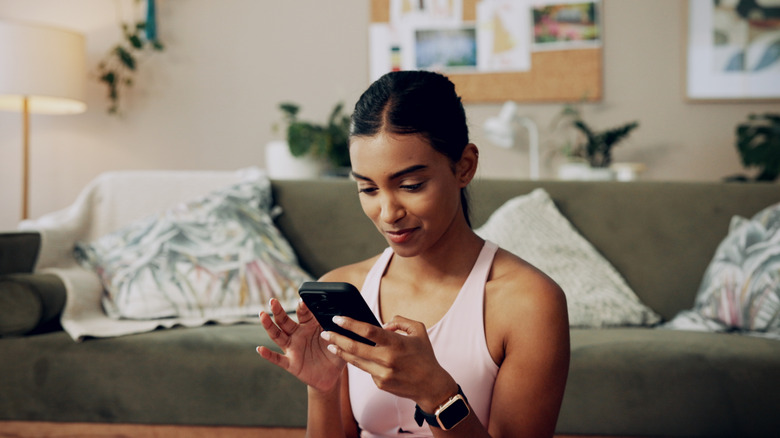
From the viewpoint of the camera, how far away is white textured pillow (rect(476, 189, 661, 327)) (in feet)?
6.44

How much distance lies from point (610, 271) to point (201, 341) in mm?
1274

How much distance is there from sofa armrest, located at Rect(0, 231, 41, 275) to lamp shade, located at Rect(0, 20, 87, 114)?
0.91 meters

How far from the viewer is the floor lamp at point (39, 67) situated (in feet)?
8.27

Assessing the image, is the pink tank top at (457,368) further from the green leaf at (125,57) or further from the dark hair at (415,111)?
the green leaf at (125,57)

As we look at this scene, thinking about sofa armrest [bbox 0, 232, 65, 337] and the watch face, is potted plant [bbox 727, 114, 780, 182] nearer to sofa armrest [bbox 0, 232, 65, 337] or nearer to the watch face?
the watch face

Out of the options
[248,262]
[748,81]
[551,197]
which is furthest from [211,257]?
[748,81]

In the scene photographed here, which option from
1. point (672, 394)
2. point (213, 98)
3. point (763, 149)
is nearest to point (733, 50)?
point (763, 149)

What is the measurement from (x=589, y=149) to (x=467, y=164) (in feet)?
6.84

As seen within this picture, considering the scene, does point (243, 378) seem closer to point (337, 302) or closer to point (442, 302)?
point (442, 302)

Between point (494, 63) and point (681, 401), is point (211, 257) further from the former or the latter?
point (494, 63)

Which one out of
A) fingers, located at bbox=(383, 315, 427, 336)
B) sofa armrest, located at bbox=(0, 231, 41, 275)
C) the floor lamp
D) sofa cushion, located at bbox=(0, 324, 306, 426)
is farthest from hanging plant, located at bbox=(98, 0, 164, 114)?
fingers, located at bbox=(383, 315, 427, 336)

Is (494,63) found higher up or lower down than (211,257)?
higher up

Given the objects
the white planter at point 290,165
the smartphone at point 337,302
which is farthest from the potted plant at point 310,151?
the smartphone at point 337,302

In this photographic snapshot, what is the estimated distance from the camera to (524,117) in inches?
121
